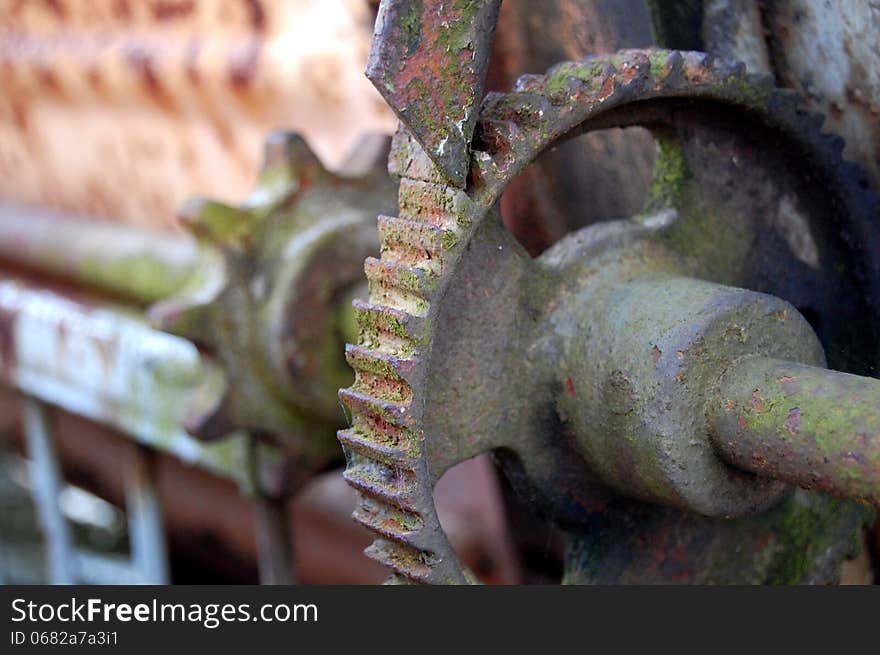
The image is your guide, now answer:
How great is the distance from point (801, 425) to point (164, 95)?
1482 mm

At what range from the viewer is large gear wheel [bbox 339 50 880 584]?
79 centimetres

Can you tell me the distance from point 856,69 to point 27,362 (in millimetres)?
1611

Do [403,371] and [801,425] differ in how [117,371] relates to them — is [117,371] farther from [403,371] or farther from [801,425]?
[801,425]

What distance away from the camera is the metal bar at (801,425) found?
0.72 m

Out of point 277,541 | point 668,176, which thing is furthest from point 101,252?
point 668,176

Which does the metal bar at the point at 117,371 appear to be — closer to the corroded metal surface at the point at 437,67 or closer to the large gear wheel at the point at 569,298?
the large gear wheel at the point at 569,298

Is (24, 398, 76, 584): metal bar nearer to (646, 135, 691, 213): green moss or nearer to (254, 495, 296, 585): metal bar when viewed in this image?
(254, 495, 296, 585): metal bar

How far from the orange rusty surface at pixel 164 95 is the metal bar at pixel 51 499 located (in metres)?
0.44

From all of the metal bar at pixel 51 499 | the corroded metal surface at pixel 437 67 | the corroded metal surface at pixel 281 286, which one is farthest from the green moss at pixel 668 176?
the metal bar at pixel 51 499

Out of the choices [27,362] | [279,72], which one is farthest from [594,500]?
[27,362]

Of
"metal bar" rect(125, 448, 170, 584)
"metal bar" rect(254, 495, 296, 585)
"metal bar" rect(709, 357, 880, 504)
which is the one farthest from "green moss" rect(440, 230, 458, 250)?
"metal bar" rect(125, 448, 170, 584)

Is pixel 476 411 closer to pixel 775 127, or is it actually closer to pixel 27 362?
pixel 775 127

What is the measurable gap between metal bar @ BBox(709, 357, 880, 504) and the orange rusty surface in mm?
699

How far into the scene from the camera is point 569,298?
0.92 meters
